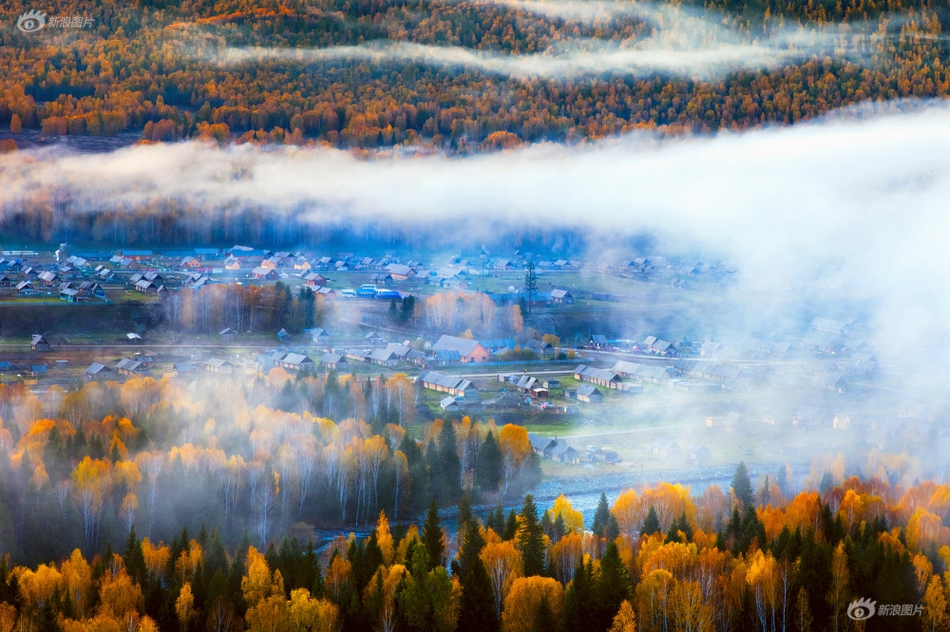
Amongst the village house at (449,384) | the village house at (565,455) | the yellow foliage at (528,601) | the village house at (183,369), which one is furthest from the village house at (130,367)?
the yellow foliage at (528,601)

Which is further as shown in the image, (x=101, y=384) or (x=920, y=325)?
(x=920, y=325)

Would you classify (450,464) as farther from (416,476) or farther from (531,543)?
(531,543)

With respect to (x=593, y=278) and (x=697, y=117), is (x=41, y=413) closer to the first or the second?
(x=593, y=278)

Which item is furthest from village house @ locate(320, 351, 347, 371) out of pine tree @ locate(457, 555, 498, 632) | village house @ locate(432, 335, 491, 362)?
pine tree @ locate(457, 555, 498, 632)

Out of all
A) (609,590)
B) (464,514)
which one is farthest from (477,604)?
(464,514)

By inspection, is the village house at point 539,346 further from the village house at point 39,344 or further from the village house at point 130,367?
the village house at point 39,344

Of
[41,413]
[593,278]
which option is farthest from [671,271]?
[41,413]

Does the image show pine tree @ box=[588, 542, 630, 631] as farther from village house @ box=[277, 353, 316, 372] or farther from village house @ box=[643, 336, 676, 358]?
village house @ box=[643, 336, 676, 358]
